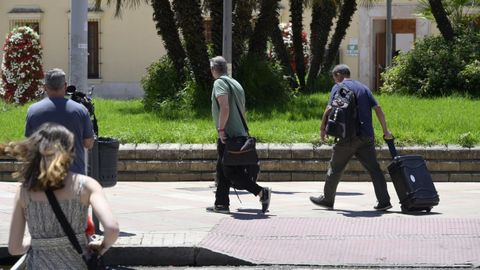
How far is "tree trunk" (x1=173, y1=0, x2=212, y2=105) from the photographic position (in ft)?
64.2

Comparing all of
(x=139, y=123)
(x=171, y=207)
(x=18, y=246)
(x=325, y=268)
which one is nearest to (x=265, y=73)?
(x=139, y=123)

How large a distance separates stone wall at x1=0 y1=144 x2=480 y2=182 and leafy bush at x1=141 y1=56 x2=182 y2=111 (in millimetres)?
4536

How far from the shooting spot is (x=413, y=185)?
455 inches

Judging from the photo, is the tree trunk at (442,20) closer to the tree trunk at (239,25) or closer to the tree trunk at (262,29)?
the tree trunk at (262,29)

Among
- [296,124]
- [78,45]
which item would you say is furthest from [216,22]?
[78,45]

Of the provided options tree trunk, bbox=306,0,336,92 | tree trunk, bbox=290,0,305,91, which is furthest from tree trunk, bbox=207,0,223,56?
tree trunk, bbox=290,0,305,91

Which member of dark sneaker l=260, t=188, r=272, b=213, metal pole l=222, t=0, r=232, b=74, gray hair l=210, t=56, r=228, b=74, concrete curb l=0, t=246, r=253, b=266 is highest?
metal pole l=222, t=0, r=232, b=74

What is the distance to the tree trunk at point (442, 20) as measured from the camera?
22359 millimetres

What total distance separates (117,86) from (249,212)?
2496cm

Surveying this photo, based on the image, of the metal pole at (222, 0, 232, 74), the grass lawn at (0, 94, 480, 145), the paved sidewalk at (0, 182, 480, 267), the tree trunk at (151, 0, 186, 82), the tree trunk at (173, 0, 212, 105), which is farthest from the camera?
the tree trunk at (151, 0, 186, 82)

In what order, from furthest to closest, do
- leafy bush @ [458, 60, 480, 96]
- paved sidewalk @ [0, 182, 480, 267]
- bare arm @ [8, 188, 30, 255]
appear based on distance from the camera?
leafy bush @ [458, 60, 480, 96], paved sidewalk @ [0, 182, 480, 267], bare arm @ [8, 188, 30, 255]

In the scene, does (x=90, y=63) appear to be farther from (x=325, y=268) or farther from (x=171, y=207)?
(x=325, y=268)

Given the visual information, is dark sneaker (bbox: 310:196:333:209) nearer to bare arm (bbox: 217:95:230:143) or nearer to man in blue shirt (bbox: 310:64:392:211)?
man in blue shirt (bbox: 310:64:392:211)

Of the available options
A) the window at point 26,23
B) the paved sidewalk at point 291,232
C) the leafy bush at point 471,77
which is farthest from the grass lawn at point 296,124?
the window at point 26,23
